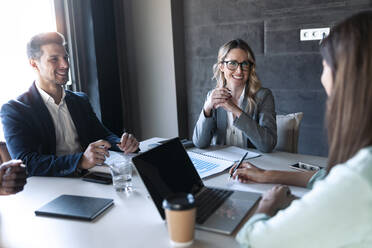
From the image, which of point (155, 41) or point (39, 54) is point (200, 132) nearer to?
point (39, 54)

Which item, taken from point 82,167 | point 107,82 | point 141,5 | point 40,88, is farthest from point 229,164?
point 141,5

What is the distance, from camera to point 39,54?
1.93m

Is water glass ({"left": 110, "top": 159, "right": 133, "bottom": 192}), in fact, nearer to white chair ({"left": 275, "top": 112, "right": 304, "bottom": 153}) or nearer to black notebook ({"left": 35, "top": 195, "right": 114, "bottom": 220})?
black notebook ({"left": 35, "top": 195, "right": 114, "bottom": 220})

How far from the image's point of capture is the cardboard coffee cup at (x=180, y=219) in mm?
846

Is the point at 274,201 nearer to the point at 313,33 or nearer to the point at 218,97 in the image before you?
the point at 218,97

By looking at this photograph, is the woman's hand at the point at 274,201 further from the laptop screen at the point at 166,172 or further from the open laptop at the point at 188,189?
the laptop screen at the point at 166,172

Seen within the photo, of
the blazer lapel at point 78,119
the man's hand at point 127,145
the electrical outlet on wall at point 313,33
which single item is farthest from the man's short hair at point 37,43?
the electrical outlet on wall at point 313,33

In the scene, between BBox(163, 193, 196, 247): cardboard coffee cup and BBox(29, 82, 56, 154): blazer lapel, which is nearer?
BBox(163, 193, 196, 247): cardboard coffee cup

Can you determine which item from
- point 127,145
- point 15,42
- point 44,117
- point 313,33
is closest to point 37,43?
point 44,117

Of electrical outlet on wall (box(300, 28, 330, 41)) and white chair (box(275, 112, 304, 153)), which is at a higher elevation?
electrical outlet on wall (box(300, 28, 330, 41))

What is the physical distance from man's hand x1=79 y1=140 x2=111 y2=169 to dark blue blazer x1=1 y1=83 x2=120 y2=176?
3 centimetres

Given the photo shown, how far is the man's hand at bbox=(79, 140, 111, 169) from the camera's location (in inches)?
58.6

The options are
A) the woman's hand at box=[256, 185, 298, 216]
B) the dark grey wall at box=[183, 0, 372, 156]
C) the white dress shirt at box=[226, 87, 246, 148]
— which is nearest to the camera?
the woman's hand at box=[256, 185, 298, 216]

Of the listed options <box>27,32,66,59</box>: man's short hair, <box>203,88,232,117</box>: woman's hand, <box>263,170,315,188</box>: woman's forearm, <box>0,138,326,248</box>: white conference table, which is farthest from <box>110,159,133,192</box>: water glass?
<box>27,32,66,59</box>: man's short hair
